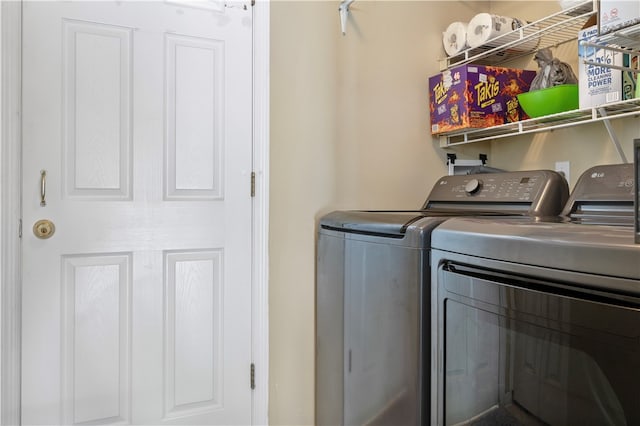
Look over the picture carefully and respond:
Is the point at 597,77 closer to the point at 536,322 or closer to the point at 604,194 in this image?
the point at 604,194

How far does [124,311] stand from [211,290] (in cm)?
30

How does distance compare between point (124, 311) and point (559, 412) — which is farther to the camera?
point (124, 311)

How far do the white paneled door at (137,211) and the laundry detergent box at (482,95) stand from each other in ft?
2.65

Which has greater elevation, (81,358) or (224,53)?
(224,53)

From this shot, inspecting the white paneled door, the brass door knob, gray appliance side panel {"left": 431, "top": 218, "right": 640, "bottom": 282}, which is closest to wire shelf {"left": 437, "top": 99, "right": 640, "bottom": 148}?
gray appliance side panel {"left": 431, "top": 218, "right": 640, "bottom": 282}

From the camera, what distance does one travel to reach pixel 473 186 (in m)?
1.79

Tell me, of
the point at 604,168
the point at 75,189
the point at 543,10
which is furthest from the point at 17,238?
the point at 543,10

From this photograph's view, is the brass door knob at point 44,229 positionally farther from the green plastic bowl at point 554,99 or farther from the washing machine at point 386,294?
the green plastic bowl at point 554,99

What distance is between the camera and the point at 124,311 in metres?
1.64

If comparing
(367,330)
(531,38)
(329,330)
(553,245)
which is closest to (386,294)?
(367,330)

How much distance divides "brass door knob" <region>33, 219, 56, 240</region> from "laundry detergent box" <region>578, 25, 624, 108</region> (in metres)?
1.74

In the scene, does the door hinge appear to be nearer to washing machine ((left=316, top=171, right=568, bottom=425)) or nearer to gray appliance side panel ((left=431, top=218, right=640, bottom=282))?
washing machine ((left=316, top=171, right=568, bottom=425))

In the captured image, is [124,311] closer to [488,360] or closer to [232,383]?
[232,383]

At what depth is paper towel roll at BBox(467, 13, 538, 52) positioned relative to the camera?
180cm
